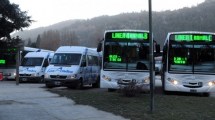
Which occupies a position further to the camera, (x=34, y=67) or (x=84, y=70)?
(x=34, y=67)

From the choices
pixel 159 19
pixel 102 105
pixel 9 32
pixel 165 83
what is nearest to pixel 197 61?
pixel 165 83

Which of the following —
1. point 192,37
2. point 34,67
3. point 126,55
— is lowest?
point 34,67

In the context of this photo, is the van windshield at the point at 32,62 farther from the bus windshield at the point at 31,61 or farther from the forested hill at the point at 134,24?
the forested hill at the point at 134,24

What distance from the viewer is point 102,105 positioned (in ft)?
45.5

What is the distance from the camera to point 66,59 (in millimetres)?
24484

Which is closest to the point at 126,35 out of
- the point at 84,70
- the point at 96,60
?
the point at 84,70

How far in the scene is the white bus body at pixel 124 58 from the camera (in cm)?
1961

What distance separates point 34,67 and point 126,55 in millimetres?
15411

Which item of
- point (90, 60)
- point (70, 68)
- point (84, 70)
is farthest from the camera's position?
point (90, 60)

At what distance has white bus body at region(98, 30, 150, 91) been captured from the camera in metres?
19.6

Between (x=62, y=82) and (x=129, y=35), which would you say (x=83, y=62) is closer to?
(x=62, y=82)

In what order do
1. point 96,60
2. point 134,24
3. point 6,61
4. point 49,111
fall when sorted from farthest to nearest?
point 134,24 → point 6,61 → point 96,60 → point 49,111

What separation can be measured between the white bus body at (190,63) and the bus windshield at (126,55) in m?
1.21

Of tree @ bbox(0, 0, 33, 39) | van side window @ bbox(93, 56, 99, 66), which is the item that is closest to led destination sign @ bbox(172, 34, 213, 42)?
van side window @ bbox(93, 56, 99, 66)
